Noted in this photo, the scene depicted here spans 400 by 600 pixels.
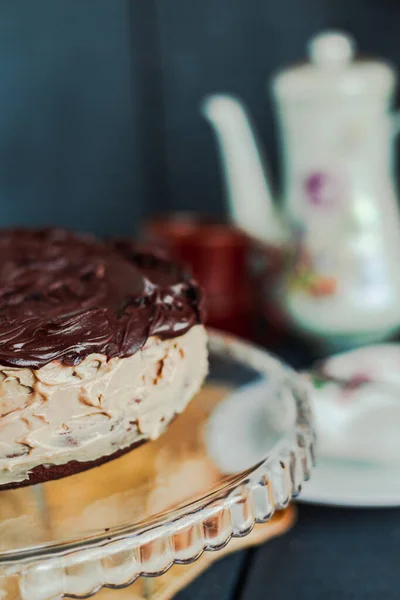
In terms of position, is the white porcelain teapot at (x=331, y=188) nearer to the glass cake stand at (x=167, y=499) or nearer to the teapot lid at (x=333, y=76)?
the teapot lid at (x=333, y=76)

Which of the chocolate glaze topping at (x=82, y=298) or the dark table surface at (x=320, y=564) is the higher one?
the chocolate glaze topping at (x=82, y=298)

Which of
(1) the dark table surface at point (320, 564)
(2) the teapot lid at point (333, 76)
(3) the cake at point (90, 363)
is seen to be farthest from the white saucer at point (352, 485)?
(2) the teapot lid at point (333, 76)

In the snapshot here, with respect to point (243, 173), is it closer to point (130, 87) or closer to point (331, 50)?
point (331, 50)

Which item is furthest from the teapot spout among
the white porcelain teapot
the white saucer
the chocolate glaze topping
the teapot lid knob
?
the white saucer

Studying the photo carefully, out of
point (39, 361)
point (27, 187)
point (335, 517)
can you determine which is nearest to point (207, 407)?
point (335, 517)

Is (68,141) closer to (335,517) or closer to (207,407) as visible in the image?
(207,407)

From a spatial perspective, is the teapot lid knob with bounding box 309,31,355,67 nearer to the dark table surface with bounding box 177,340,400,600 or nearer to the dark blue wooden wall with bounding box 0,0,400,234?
the dark blue wooden wall with bounding box 0,0,400,234

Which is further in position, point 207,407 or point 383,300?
point 383,300
